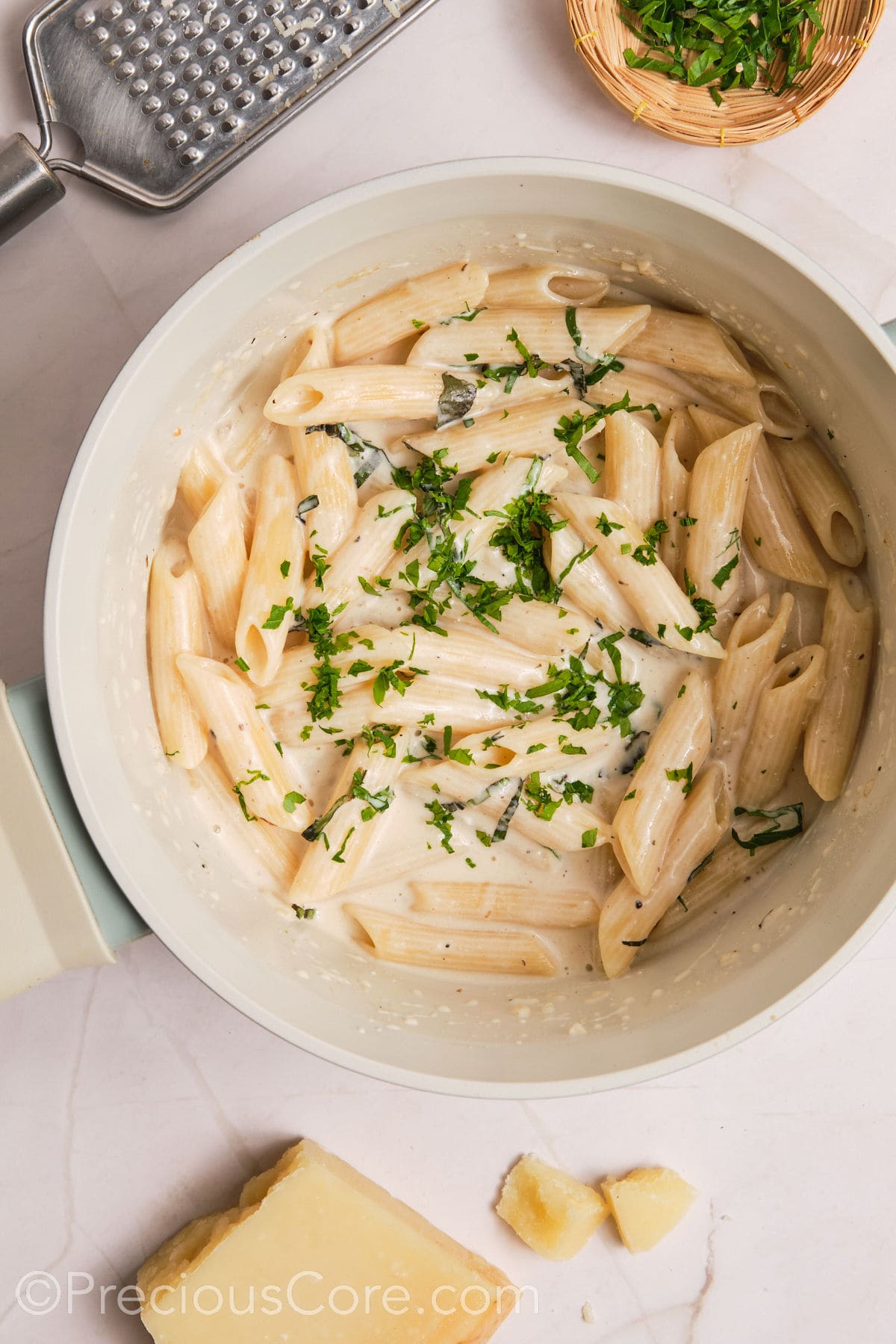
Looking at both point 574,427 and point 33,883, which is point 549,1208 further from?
point 574,427

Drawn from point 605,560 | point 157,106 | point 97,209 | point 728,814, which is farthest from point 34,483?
point 728,814

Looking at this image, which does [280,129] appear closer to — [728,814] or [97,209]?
[97,209]

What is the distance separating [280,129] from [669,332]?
23.8 inches

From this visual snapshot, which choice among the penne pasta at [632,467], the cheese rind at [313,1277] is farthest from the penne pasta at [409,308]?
the cheese rind at [313,1277]

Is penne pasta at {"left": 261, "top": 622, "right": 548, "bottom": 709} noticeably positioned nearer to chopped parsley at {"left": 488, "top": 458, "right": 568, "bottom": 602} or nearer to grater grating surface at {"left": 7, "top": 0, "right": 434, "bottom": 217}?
chopped parsley at {"left": 488, "top": 458, "right": 568, "bottom": 602}

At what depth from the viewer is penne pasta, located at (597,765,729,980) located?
136cm

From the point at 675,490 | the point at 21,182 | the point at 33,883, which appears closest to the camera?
the point at 33,883

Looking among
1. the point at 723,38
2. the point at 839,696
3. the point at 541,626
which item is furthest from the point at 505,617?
the point at 723,38

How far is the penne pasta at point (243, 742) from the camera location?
131 cm

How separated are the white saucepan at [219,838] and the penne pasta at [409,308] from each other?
1.1 inches

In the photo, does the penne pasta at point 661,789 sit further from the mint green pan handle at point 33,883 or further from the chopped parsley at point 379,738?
the mint green pan handle at point 33,883

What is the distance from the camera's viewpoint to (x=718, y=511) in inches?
52.2

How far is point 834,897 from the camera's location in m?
1.21

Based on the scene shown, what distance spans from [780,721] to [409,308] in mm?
749
